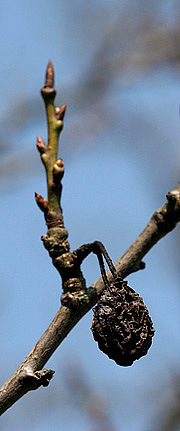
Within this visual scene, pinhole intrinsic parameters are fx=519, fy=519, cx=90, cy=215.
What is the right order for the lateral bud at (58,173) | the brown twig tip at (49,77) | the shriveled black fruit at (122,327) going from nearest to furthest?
the shriveled black fruit at (122,327), the lateral bud at (58,173), the brown twig tip at (49,77)

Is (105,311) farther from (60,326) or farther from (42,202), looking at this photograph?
(42,202)

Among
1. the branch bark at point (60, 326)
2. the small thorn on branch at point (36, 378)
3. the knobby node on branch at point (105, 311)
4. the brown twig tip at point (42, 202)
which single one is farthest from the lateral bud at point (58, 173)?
the small thorn on branch at point (36, 378)

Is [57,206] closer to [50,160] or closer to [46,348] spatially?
[50,160]

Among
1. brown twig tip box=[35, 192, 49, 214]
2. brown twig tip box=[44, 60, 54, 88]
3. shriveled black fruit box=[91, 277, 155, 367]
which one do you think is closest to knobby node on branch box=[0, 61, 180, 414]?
shriveled black fruit box=[91, 277, 155, 367]

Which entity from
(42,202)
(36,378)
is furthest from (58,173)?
(36,378)

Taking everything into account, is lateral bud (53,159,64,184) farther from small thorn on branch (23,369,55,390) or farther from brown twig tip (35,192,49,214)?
small thorn on branch (23,369,55,390)

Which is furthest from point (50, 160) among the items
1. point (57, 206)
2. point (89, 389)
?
point (89, 389)

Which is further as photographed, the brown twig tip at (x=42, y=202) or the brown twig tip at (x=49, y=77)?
the brown twig tip at (x=49, y=77)

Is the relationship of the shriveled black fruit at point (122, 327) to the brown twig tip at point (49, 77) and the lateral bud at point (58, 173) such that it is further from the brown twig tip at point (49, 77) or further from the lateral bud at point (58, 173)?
the brown twig tip at point (49, 77)
